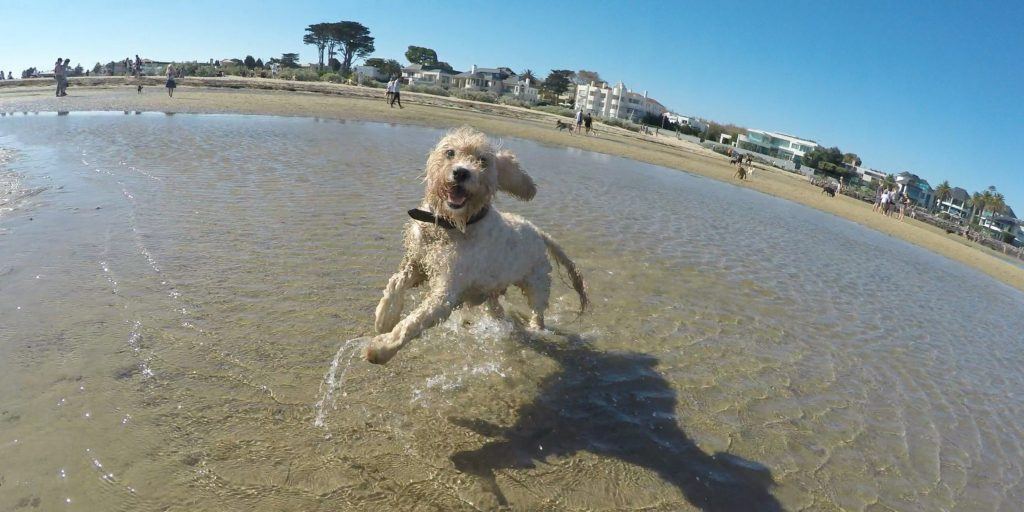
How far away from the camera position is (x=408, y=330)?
153 inches

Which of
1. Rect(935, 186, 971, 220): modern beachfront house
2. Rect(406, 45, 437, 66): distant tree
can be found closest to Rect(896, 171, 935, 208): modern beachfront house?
Rect(935, 186, 971, 220): modern beachfront house

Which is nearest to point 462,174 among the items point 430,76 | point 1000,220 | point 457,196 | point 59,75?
point 457,196

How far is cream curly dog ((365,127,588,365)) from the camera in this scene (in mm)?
4016

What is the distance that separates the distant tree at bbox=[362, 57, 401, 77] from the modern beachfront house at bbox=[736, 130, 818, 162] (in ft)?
257

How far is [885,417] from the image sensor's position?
5199 millimetres

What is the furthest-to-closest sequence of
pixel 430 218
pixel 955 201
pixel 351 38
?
pixel 955 201 < pixel 351 38 < pixel 430 218

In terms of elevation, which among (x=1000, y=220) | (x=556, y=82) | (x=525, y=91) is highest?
(x=556, y=82)

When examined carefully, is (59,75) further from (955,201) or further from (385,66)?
(955,201)

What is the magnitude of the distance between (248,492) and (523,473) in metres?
1.61

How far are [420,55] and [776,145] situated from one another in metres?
101

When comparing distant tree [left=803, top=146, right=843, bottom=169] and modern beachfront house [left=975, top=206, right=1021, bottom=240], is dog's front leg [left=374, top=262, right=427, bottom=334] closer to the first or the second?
distant tree [left=803, top=146, right=843, bottom=169]

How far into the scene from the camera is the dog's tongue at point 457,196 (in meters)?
4.05

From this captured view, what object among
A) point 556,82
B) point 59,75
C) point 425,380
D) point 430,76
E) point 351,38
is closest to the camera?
point 425,380

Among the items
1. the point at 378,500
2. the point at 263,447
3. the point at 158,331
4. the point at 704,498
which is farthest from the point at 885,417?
the point at 158,331
